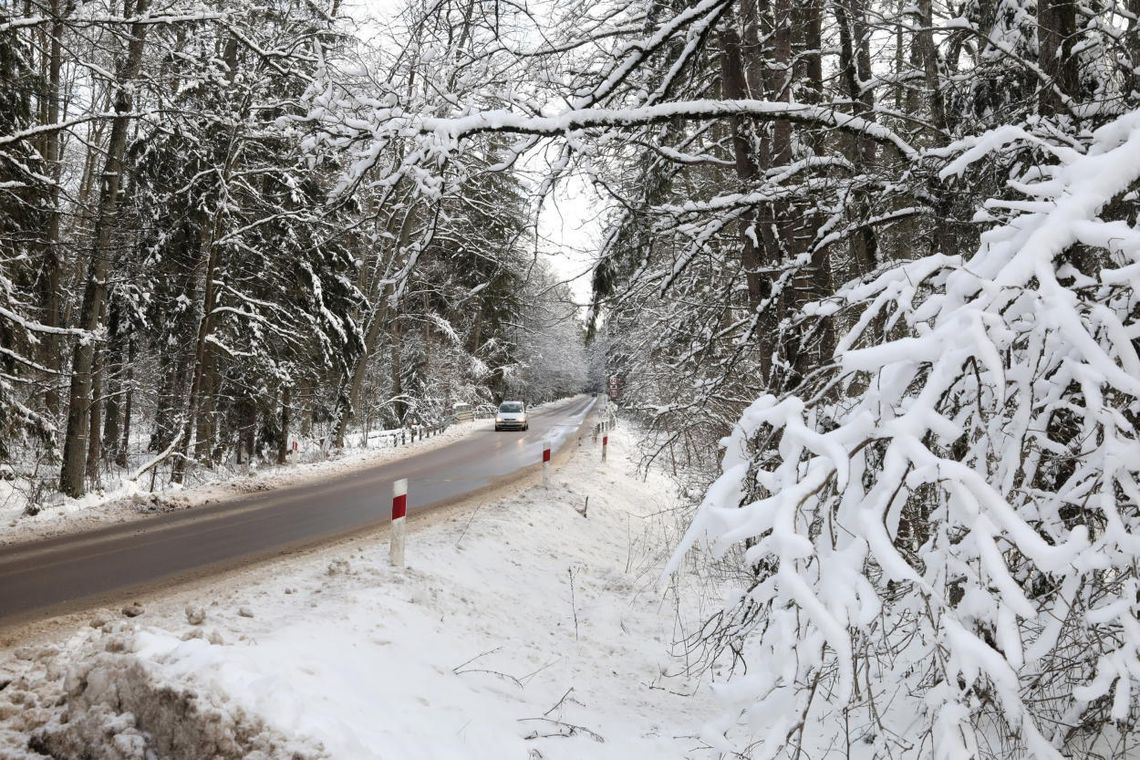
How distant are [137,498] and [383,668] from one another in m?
7.50

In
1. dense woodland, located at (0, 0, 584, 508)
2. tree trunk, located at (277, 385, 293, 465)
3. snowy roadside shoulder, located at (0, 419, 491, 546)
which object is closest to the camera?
snowy roadside shoulder, located at (0, 419, 491, 546)

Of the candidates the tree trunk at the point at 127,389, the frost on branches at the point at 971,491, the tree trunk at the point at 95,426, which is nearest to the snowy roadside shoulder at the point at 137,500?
the tree trunk at the point at 95,426

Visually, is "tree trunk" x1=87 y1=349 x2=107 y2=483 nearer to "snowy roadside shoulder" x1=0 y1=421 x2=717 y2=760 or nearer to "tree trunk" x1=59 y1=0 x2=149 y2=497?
"tree trunk" x1=59 y1=0 x2=149 y2=497

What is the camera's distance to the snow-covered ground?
831cm

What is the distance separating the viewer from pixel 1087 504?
202 centimetres

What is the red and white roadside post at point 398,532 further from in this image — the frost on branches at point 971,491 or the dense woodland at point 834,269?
the frost on branches at point 971,491

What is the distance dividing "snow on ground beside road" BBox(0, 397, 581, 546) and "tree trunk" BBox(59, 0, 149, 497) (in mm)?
636

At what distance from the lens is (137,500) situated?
9.62 metres

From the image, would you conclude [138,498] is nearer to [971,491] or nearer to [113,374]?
[113,374]

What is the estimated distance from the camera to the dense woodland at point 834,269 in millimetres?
1741

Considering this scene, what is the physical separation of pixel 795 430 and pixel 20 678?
425cm

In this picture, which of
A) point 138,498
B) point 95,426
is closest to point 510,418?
point 95,426

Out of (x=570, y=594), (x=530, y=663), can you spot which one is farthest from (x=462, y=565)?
(x=530, y=663)

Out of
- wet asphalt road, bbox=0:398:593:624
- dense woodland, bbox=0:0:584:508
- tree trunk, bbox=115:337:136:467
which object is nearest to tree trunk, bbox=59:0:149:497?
dense woodland, bbox=0:0:584:508
